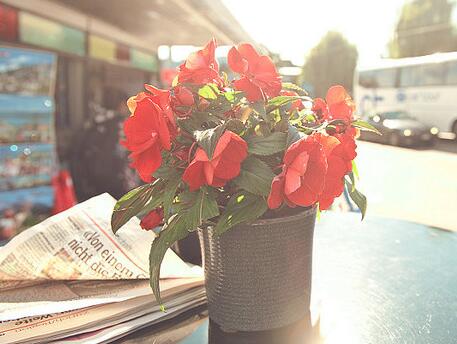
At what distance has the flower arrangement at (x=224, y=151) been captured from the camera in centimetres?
63

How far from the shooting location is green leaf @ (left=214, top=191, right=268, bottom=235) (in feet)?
2.21

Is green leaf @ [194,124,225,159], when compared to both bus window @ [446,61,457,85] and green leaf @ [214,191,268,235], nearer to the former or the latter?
green leaf @ [214,191,268,235]

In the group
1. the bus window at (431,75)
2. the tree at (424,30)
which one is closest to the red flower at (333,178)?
the bus window at (431,75)

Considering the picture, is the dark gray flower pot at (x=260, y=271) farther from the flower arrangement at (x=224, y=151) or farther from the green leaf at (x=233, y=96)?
the green leaf at (x=233, y=96)

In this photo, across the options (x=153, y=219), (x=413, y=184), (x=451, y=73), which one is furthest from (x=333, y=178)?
(x=451, y=73)

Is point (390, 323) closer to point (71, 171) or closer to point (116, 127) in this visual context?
point (116, 127)

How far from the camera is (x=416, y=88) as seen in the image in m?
16.1

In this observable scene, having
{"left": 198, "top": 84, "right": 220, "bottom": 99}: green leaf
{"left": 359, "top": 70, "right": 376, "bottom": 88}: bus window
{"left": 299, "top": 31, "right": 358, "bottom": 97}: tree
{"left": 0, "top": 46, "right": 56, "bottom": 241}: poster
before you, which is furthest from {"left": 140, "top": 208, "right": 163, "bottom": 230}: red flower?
{"left": 299, "top": 31, "right": 358, "bottom": 97}: tree

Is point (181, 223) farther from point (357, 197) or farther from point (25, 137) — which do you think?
point (25, 137)

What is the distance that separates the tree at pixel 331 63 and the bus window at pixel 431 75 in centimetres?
2079

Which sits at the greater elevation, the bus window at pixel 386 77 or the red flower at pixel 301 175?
the bus window at pixel 386 77

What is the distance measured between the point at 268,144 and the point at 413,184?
302 inches

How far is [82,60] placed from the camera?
612 centimetres

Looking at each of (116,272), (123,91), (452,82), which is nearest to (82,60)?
(123,91)
